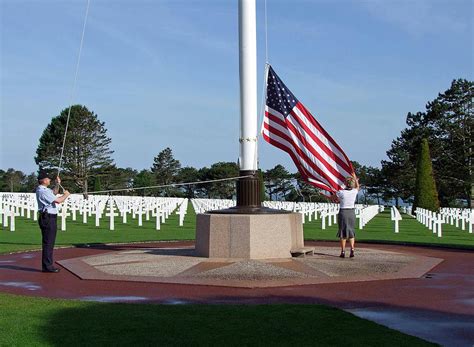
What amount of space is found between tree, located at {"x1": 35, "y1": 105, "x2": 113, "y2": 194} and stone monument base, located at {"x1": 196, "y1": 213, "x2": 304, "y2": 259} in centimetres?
5751

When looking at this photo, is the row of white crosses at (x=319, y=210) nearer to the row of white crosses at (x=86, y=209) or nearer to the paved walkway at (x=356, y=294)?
the row of white crosses at (x=86, y=209)

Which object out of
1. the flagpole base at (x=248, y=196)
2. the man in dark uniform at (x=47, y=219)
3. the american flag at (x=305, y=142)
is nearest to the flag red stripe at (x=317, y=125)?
the american flag at (x=305, y=142)

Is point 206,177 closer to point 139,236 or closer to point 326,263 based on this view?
point 139,236

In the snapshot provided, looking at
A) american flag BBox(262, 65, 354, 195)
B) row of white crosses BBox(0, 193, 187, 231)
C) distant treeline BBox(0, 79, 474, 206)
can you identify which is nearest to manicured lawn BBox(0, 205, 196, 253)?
row of white crosses BBox(0, 193, 187, 231)

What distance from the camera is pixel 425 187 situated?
42.8 meters

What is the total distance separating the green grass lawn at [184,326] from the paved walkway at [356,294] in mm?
500

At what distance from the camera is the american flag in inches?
511

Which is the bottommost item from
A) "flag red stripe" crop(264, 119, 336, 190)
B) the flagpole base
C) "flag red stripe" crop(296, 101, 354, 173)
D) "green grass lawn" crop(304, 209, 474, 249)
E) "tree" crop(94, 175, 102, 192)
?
"green grass lawn" crop(304, 209, 474, 249)

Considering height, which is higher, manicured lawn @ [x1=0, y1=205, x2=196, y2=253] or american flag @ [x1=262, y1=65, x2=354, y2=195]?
american flag @ [x1=262, y1=65, x2=354, y2=195]

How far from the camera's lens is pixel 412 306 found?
7.63 meters

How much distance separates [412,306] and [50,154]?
69035 millimetres

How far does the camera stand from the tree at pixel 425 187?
4250cm

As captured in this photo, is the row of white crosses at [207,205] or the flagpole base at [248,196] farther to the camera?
the row of white crosses at [207,205]

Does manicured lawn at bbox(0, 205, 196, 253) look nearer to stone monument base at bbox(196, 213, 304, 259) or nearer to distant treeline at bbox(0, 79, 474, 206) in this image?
stone monument base at bbox(196, 213, 304, 259)
